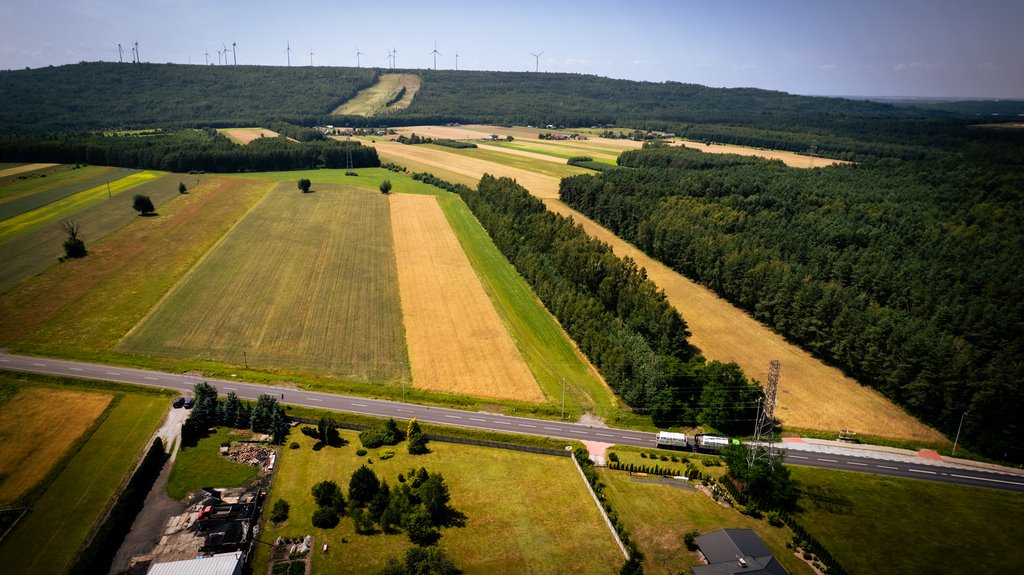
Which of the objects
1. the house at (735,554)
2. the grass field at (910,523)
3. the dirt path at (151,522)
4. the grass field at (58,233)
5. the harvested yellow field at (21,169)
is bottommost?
the dirt path at (151,522)

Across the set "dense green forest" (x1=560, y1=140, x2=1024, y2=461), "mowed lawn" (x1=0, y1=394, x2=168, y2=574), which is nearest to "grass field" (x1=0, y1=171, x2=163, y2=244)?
"mowed lawn" (x1=0, y1=394, x2=168, y2=574)

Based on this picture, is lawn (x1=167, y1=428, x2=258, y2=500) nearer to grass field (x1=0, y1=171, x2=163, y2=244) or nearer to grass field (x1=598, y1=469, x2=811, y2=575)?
grass field (x1=598, y1=469, x2=811, y2=575)

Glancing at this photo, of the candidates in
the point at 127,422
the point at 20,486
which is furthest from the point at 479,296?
the point at 20,486

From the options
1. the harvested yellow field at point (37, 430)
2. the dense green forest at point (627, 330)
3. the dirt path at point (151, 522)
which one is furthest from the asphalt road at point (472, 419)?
the dirt path at point (151, 522)

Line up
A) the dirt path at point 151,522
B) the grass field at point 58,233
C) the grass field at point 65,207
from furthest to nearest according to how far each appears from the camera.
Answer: the grass field at point 65,207
the grass field at point 58,233
the dirt path at point 151,522

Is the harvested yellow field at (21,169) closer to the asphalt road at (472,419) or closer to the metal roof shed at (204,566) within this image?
the asphalt road at (472,419)

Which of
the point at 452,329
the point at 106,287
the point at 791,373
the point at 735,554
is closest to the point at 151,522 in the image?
the point at 452,329
